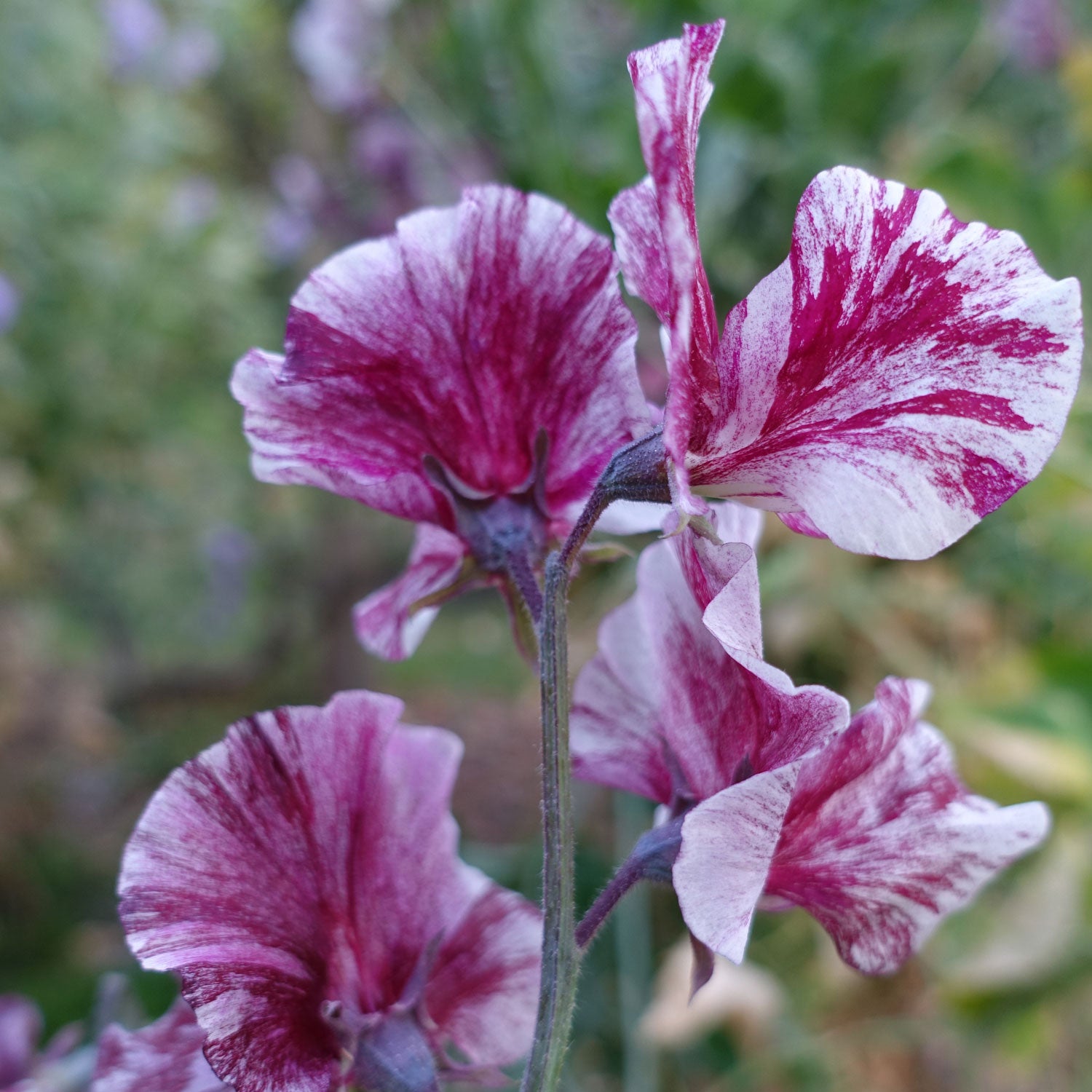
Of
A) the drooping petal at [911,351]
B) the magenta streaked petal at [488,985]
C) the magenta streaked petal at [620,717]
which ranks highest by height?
the drooping petal at [911,351]

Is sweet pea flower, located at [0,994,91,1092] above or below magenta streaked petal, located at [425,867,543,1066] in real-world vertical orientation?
below

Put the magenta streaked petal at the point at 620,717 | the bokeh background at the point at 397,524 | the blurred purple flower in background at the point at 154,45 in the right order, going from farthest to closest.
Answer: the blurred purple flower in background at the point at 154,45 < the bokeh background at the point at 397,524 < the magenta streaked petal at the point at 620,717

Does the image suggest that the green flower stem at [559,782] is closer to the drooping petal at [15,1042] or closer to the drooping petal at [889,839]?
the drooping petal at [889,839]

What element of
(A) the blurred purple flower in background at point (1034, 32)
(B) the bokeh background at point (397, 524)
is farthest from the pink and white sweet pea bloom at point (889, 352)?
(A) the blurred purple flower in background at point (1034, 32)

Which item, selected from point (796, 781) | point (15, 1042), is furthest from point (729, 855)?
point (15, 1042)

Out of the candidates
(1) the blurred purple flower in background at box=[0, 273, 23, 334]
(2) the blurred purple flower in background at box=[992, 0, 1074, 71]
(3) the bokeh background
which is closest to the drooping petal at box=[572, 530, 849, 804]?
(3) the bokeh background

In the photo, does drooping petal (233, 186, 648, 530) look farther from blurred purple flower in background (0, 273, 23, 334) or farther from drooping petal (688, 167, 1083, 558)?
blurred purple flower in background (0, 273, 23, 334)
